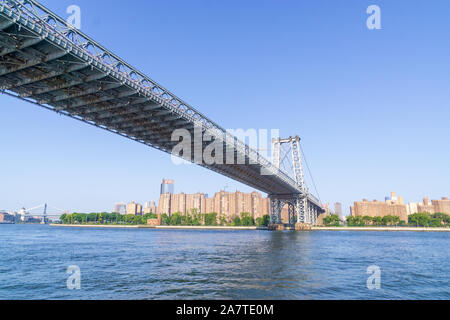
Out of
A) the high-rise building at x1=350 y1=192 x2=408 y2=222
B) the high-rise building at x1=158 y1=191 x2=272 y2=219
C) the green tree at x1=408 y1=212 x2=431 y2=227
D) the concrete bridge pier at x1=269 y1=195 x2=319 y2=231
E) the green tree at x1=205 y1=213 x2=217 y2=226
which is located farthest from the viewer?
the high-rise building at x1=350 y1=192 x2=408 y2=222

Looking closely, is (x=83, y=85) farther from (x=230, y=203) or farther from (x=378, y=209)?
(x=378, y=209)

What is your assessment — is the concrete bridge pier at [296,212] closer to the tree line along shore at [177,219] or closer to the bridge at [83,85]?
the tree line along shore at [177,219]

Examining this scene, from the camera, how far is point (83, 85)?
926 inches

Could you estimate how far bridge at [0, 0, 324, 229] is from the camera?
1719cm

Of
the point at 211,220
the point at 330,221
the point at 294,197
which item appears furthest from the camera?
the point at 211,220

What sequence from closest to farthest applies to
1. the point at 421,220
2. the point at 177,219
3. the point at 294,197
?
the point at 294,197, the point at 421,220, the point at 177,219

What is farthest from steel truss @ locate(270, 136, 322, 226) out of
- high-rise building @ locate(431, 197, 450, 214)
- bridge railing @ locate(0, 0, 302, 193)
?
high-rise building @ locate(431, 197, 450, 214)

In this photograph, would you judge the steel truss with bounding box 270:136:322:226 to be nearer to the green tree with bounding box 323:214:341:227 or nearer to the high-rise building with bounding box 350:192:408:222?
the green tree with bounding box 323:214:341:227

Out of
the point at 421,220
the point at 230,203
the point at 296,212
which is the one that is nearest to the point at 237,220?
the point at 230,203

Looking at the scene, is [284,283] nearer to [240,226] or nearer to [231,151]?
[231,151]

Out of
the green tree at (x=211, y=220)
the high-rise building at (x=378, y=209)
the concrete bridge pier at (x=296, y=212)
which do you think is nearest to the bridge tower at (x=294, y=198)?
the concrete bridge pier at (x=296, y=212)

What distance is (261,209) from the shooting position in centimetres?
17062

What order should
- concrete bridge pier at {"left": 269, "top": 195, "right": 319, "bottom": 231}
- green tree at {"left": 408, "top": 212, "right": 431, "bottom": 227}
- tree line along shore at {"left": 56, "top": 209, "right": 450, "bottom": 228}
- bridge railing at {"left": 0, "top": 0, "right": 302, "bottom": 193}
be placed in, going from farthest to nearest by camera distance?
green tree at {"left": 408, "top": 212, "right": 431, "bottom": 227} < tree line along shore at {"left": 56, "top": 209, "right": 450, "bottom": 228} < concrete bridge pier at {"left": 269, "top": 195, "right": 319, "bottom": 231} < bridge railing at {"left": 0, "top": 0, "right": 302, "bottom": 193}
